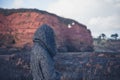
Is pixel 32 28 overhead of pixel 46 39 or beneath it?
overhead

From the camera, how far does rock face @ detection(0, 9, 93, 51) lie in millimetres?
39000

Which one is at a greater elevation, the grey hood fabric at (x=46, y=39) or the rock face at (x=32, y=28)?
the rock face at (x=32, y=28)

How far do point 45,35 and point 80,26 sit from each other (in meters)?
46.6

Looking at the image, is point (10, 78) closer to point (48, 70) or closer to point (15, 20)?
point (48, 70)

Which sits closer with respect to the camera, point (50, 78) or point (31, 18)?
point (50, 78)

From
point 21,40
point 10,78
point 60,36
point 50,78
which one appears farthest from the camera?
point 60,36

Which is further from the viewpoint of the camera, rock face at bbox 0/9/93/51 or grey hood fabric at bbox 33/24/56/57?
rock face at bbox 0/9/93/51

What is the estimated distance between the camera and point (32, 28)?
4184 centimetres

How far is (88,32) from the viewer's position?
52.0 meters

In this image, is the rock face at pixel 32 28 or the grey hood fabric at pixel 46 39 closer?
the grey hood fabric at pixel 46 39

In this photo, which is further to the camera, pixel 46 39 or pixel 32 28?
pixel 32 28

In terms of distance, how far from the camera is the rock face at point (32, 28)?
39.0 metres

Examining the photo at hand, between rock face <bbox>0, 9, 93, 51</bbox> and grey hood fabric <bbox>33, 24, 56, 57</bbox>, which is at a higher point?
rock face <bbox>0, 9, 93, 51</bbox>

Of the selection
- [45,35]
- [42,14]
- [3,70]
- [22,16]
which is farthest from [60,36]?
[45,35]
